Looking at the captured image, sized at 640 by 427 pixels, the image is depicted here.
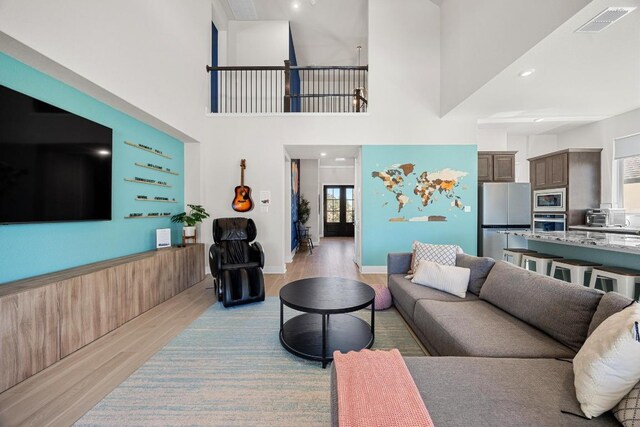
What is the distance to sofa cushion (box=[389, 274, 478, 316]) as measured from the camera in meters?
2.38

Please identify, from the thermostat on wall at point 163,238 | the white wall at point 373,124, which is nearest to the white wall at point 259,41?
the white wall at point 373,124

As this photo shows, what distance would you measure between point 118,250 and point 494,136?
7.35 m

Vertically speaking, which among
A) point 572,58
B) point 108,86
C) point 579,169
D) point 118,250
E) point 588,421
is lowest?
point 588,421

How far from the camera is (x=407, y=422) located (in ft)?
3.05

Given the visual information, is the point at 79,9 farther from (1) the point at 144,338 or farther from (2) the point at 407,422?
(2) the point at 407,422

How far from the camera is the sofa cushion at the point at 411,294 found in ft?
7.81

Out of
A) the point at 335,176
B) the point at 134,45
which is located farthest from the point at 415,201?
the point at 335,176

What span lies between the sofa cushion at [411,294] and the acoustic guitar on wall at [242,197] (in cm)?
293

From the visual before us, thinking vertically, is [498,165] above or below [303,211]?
above

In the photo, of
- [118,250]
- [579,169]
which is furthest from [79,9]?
[579,169]

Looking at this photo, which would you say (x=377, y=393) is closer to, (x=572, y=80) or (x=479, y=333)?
(x=479, y=333)

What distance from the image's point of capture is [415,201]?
4.87 m

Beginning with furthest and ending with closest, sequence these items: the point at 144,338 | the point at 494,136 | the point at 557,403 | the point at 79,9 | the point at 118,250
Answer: the point at 494,136 < the point at 118,250 < the point at 144,338 < the point at 79,9 < the point at 557,403

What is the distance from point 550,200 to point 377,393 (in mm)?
6393
